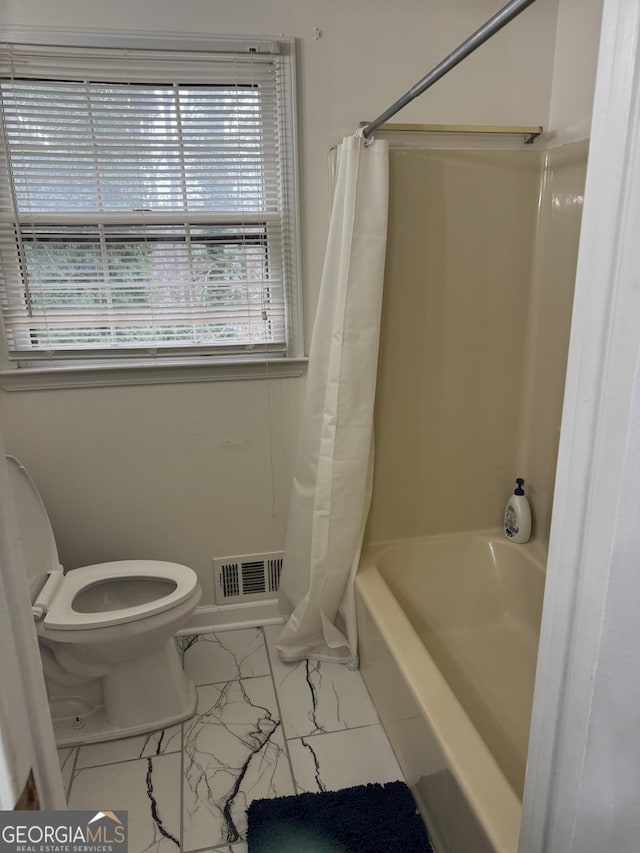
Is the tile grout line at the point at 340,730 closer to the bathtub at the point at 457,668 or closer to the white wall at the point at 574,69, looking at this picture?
the bathtub at the point at 457,668

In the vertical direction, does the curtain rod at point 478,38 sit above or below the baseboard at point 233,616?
above

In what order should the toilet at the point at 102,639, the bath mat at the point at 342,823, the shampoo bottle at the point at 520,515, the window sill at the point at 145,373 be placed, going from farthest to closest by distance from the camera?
the shampoo bottle at the point at 520,515, the window sill at the point at 145,373, the toilet at the point at 102,639, the bath mat at the point at 342,823

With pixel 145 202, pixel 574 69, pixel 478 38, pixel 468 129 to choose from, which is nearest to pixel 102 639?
pixel 145 202

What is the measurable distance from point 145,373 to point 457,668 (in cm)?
146

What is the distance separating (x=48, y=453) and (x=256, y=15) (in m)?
1.58

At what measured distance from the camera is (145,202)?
1891mm

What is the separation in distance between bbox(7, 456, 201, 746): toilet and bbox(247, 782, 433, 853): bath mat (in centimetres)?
48

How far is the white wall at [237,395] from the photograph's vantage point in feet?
5.94

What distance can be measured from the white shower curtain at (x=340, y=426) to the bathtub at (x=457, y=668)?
0.45 ft

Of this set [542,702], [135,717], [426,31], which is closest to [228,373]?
[135,717]

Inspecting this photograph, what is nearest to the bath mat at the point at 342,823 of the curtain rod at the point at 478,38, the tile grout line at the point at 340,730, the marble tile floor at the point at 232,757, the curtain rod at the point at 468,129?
the marble tile floor at the point at 232,757

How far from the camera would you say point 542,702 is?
73 cm

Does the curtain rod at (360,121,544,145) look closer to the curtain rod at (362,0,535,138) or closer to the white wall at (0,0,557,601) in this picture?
the white wall at (0,0,557,601)

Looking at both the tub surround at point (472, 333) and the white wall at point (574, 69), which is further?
the tub surround at point (472, 333)
